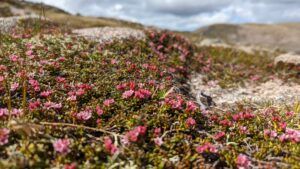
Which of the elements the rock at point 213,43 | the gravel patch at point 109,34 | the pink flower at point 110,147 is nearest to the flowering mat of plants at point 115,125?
the pink flower at point 110,147

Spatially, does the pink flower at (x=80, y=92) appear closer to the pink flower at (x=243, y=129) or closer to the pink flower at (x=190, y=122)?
the pink flower at (x=190, y=122)

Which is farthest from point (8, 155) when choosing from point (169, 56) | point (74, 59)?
point (169, 56)

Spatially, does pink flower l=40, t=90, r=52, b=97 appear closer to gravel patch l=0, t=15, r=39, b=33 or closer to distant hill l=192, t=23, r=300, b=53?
gravel patch l=0, t=15, r=39, b=33

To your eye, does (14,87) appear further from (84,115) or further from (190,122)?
(190,122)

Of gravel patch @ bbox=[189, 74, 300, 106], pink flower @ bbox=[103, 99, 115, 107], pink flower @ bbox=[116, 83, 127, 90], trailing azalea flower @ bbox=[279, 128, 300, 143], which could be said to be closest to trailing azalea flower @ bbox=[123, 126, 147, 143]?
pink flower @ bbox=[103, 99, 115, 107]

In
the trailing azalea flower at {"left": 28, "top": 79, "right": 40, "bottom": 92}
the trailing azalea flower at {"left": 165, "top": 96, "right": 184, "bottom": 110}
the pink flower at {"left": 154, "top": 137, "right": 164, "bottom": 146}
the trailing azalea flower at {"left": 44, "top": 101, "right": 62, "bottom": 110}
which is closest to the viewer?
the pink flower at {"left": 154, "top": 137, "right": 164, "bottom": 146}

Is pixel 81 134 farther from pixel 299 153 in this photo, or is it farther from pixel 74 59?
pixel 74 59

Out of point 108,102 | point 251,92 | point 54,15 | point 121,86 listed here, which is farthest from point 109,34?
point 54,15
